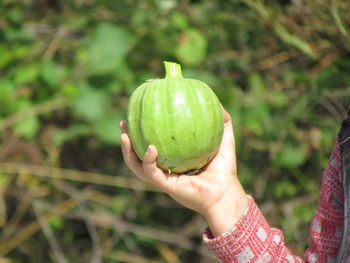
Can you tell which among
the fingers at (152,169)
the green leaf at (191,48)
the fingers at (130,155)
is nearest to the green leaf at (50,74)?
the green leaf at (191,48)

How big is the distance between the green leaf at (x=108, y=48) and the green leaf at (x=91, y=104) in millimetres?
117

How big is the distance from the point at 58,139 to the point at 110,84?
478mm

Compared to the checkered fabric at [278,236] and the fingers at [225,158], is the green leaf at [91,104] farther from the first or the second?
the checkered fabric at [278,236]

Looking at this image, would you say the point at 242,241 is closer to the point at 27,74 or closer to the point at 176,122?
the point at 176,122

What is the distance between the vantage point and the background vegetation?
8.20 ft

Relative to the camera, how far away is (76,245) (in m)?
3.13

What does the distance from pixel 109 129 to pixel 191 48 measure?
2.06 feet

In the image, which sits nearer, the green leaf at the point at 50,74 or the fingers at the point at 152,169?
the fingers at the point at 152,169

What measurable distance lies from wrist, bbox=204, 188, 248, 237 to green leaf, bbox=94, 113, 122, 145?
1.19m

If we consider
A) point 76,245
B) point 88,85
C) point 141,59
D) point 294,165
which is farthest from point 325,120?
point 76,245

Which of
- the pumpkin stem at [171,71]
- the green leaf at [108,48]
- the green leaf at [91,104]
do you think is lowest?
the green leaf at [91,104]

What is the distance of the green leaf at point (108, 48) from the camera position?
8.31 ft

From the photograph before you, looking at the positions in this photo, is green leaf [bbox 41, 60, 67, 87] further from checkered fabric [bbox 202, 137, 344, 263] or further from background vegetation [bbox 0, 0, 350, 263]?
checkered fabric [bbox 202, 137, 344, 263]

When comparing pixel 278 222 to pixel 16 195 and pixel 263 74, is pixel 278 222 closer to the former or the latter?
pixel 263 74
